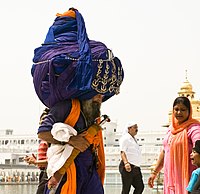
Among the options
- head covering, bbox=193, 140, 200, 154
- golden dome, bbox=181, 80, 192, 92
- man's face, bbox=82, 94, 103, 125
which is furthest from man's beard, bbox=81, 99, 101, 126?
golden dome, bbox=181, 80, 192, 92

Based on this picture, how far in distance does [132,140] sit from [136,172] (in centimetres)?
45

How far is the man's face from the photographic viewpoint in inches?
178

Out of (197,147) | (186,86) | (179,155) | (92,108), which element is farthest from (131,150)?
(186,86)

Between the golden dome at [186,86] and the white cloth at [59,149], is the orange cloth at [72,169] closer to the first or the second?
the white cloth at [59,149]

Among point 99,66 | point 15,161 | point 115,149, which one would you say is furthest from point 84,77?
point 15,161

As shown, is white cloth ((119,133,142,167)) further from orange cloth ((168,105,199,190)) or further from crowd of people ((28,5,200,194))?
crowd of people ((28,5,200,194))

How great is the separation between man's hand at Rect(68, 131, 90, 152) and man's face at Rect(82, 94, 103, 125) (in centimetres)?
12

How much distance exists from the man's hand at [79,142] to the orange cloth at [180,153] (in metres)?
2.28

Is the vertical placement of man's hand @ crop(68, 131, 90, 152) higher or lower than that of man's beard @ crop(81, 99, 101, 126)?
lower

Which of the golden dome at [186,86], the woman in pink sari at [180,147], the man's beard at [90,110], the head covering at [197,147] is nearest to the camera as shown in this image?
the man's beard at [90,110]

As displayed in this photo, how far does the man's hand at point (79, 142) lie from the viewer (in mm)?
4418

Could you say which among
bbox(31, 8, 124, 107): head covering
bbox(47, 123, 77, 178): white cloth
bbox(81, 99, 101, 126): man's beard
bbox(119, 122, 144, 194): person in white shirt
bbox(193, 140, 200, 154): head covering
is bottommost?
bbox(119, 122, 144, 194): person in white shirt

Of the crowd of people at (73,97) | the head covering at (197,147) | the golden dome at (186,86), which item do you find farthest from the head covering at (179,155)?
the golden dome at (186,86)

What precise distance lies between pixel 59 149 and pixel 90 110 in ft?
1.04
